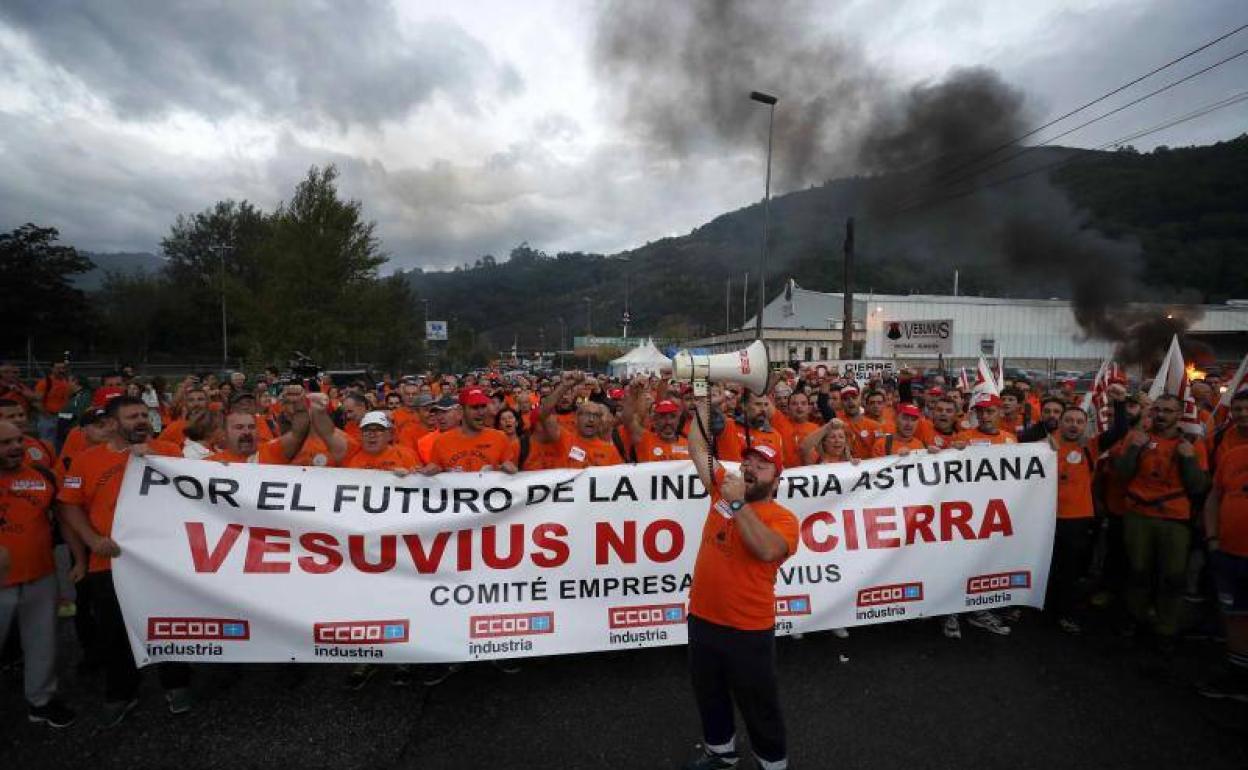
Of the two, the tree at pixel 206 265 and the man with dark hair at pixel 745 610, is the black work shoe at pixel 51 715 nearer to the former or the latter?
the man with dark hair at pixel 745 610

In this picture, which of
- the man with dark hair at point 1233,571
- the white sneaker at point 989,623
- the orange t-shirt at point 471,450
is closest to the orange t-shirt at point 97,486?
the orange t-shirt at point 471,450

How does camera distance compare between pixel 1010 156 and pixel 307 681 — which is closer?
pixel 307 681

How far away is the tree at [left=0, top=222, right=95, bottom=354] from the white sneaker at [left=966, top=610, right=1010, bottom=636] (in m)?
42.5

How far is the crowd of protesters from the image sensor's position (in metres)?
3.53

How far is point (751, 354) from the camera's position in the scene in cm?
341

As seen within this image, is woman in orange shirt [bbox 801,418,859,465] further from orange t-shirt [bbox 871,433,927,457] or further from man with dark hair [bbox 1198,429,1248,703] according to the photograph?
man with dark hair [bbox 1198,429,1248,703]

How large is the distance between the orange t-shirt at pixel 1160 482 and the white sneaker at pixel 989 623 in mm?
1283

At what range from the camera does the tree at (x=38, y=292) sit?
105 ft

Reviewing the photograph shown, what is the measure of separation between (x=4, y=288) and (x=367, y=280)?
2181cm

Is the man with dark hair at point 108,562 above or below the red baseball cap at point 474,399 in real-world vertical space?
below

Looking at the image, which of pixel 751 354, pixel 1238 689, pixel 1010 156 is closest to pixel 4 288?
pixel 751 354

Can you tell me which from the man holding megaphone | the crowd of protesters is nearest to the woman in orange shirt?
the crowd of protesters

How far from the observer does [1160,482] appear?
446 cm

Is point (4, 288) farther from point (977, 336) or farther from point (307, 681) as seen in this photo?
point (977, 336)
